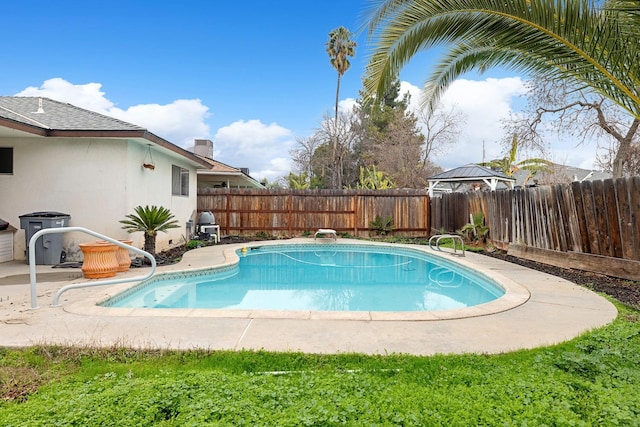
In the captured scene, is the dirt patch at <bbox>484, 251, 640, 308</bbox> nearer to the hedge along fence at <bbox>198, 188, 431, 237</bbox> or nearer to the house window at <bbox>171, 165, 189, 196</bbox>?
the hedge along fence at <bbox>198, 188, 431, 237</bbox>

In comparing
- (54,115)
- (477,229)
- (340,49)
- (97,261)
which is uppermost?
(340,49)

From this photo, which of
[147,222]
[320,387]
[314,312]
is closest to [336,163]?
[147,222]

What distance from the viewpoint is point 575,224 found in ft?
24.3

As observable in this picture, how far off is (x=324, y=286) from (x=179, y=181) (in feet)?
23.2

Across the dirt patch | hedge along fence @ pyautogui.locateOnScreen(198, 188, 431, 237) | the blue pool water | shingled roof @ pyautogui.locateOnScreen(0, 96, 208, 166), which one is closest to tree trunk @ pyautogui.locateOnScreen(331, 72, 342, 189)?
hedge along fence @ pyautogui.locateOnScreen(198, 188, 431, 237)

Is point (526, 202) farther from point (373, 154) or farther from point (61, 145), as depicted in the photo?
point (373, 154)

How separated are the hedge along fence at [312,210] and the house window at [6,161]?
7038mm

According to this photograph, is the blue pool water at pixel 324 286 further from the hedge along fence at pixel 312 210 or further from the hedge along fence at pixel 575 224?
the hedge along fence at pixel 312 210

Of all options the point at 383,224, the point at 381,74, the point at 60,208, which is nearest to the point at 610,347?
the point at 381,74

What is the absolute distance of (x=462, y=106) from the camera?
1026 inches

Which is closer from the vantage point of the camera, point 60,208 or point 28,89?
point 60,208

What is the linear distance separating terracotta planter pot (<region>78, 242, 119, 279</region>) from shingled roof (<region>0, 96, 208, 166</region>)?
9.07ft

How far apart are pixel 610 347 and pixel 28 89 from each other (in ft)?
62.4

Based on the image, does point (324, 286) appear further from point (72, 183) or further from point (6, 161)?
point (6, 161)
